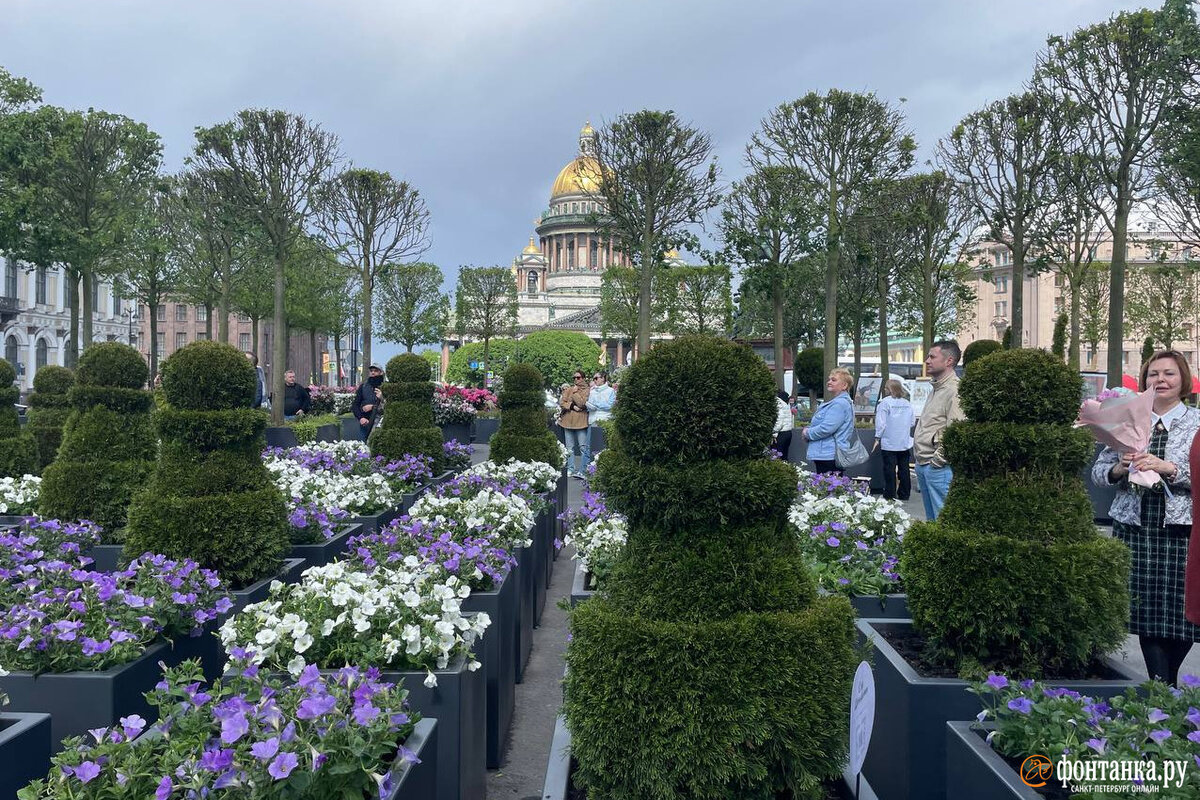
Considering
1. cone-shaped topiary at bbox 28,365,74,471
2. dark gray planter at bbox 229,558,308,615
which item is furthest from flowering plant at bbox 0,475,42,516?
dark gray planter at bbox 229,558,308,615

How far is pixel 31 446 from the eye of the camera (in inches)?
418

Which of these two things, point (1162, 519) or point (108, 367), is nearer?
point (1162, 519)

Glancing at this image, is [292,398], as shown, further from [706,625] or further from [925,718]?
[706,625]

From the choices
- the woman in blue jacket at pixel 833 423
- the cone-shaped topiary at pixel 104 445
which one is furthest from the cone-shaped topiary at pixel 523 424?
the cone-shaped topiary at pixel 104 445

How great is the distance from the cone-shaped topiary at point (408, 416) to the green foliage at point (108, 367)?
378 cm

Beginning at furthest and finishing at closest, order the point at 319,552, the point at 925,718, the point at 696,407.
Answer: the point at 319,552
the point at 925,718
the point at 696,407

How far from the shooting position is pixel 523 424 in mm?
11320

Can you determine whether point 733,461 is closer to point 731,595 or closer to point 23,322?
point 731,595

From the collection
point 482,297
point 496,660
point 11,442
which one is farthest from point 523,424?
point 482,297

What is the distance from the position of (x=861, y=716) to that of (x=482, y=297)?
63.0 m

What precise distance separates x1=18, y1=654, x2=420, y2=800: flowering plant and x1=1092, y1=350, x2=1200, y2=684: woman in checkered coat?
3300 millimetres

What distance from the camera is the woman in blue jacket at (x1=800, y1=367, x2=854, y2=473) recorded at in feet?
30.7

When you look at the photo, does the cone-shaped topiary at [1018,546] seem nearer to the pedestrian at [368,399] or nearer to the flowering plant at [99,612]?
the flowering plant at [99,612]

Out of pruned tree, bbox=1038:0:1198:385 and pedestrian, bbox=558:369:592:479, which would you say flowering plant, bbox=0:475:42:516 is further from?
pruned tree, bbox=1038:0:1198:385
